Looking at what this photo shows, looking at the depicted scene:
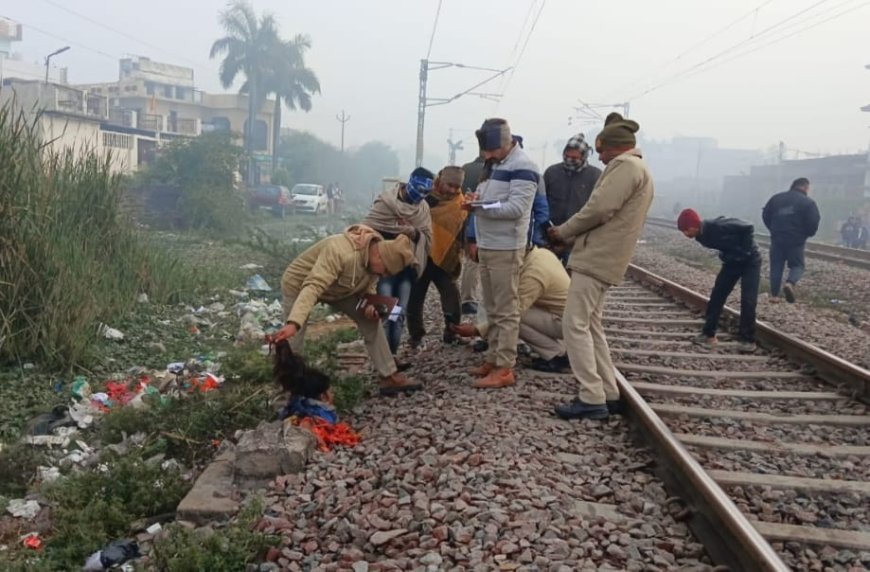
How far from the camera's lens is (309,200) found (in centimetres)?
3578

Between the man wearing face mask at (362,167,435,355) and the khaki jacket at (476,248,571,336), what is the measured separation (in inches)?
27.6

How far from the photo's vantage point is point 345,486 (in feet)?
12.5

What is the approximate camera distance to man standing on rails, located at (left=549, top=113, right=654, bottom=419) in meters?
4.64

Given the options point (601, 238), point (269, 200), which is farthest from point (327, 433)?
point (269, 200)

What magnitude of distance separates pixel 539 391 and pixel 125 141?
33.2 meters

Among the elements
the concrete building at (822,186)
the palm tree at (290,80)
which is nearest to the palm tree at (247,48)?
the palm tree at (290,80)

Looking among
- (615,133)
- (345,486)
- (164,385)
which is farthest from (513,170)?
(164,385)

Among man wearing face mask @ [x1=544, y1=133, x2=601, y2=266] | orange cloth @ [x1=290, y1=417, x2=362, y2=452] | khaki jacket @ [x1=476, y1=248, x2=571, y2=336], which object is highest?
man wearing face mask @ [x1=544, y1=133, x2=601, y2=266]

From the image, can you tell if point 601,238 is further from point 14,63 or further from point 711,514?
point 14,63

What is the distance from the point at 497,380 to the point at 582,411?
2.51 ft

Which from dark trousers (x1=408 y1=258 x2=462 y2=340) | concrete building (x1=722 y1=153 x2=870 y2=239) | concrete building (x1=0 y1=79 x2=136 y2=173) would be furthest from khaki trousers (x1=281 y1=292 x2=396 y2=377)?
concrete building (x1=722 y1=153 x2=870 y2=239)

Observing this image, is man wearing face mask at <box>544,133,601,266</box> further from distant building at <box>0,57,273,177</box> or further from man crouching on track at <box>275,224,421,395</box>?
distant building at <box>0,57,273,177</box>

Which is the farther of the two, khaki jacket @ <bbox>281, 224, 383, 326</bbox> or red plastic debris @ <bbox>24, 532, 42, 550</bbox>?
khaki jacket @ <bbox>281, 224, 383, 326</bbox>

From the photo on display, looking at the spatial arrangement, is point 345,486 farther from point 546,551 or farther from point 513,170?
point 513,170
